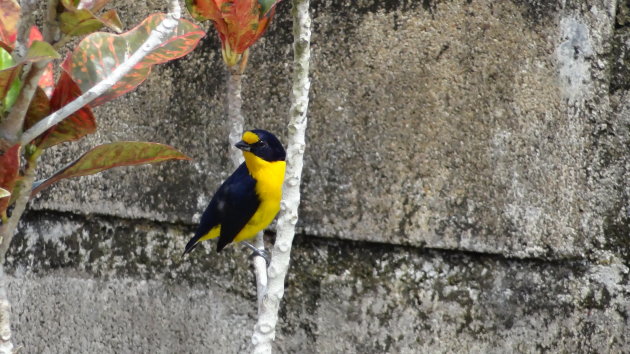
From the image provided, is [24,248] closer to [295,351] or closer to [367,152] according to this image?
[295,351]

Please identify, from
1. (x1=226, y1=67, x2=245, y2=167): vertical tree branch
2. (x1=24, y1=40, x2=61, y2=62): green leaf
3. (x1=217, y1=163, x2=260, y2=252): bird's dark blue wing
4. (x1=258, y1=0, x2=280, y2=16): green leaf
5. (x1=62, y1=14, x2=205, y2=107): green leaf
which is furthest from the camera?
(x1=217, y1=163, x2=260, y2=252): bird's dark blue wing

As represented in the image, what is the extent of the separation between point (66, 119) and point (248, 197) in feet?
2.53

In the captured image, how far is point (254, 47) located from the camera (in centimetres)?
173

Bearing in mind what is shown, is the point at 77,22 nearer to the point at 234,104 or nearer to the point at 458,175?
the point at 234,104

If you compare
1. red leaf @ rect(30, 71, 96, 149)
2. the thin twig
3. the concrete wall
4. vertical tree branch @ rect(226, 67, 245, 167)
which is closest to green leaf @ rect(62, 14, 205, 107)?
A: red leaf @ rect(30, 71, 96, 149)

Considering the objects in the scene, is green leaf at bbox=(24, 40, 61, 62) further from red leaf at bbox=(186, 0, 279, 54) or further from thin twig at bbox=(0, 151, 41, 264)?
red leaf at bbox=(186, 0, 279, 54)

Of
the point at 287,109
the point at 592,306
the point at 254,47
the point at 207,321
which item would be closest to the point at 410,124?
the point at 287,109

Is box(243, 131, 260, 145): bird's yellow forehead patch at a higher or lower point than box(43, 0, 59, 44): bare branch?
lower

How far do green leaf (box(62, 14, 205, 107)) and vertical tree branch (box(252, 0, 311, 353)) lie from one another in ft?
0.67

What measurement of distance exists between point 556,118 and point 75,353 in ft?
3.98

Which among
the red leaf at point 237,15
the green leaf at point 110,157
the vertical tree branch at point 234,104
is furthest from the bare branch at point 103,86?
the vertical tree branch at point 234,104

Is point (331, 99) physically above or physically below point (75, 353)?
above

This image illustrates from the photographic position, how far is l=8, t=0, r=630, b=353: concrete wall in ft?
5.14

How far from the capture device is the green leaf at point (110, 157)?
3.72 ft
